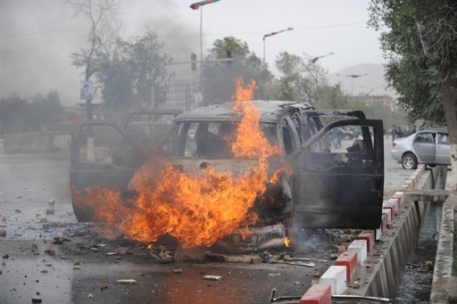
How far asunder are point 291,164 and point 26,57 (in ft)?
54.1

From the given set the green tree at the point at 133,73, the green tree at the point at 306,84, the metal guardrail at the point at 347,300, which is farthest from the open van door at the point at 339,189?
the green tree at the point at 306,84

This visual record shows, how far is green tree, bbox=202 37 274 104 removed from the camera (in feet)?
131

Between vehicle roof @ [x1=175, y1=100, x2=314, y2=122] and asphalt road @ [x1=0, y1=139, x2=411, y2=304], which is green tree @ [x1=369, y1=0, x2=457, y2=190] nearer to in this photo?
vehicle roof @ [x1=175, y1=100, x2=314, y2=122]

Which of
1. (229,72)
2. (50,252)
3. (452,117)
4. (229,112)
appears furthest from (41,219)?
(229,72)

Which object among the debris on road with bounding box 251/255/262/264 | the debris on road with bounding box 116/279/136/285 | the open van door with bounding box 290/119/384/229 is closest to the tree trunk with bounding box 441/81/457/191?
the open van door with bounding box 290/119/384/229

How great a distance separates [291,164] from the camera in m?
9.48

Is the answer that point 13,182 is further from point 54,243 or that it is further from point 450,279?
point 450,279

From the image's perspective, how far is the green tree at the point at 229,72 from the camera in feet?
131

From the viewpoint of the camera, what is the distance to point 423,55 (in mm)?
16469

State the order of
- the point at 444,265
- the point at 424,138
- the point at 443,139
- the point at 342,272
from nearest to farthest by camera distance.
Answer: the point at 342,272, the point at 444,265, the point at 443,139, the point at 424,138

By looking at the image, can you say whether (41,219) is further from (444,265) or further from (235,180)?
(444,265)

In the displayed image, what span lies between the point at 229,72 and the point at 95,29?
56.4 feet

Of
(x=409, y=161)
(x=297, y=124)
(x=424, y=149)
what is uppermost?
(x=297, y=124)

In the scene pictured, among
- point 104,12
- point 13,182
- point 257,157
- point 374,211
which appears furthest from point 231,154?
point 104,12
